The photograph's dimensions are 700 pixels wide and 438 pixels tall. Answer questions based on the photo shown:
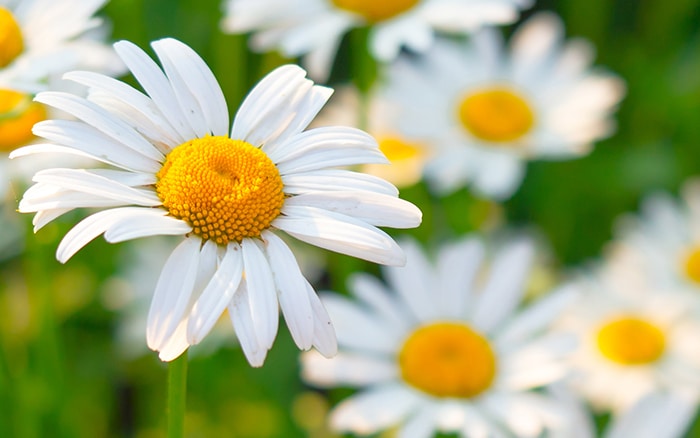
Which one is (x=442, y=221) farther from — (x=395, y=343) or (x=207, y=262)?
(x=207, y=262)

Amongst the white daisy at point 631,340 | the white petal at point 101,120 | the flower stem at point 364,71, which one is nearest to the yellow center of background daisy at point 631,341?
the white daisy at point 631,340

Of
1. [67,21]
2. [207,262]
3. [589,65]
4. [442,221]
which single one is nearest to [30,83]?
[67,21]

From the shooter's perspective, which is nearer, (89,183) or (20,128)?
(89,183)

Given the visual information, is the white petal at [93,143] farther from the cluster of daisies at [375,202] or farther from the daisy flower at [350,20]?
the daisy flower at [350,20]

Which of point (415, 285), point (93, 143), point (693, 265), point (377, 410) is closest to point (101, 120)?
point (93, 143)

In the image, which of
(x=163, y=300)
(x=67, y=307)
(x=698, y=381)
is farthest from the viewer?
(x=67, y=307)

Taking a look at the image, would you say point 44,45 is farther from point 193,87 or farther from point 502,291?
point 502,291
